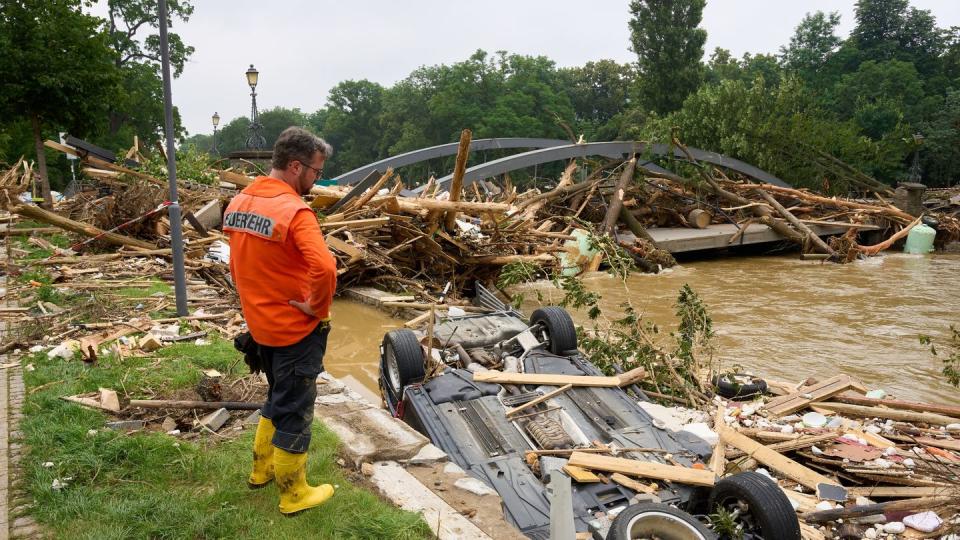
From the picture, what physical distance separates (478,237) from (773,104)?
18.3 meters

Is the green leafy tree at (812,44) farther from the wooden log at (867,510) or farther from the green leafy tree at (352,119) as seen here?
the wooden log at (867,510)

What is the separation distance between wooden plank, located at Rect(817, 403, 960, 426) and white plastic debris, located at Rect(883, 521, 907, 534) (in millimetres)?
2110

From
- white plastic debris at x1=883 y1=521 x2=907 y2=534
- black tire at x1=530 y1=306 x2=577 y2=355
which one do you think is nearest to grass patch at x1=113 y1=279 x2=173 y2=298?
black tire at x1=530 y1=306 x2=577 y2=355

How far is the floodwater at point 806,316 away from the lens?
874 centimetres

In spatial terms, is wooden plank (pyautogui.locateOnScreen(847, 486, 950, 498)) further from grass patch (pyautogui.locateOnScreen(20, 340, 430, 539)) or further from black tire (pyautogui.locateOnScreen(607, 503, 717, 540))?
grass patch (pyautogui.locateOnScreen(20, 340, 430, 539))

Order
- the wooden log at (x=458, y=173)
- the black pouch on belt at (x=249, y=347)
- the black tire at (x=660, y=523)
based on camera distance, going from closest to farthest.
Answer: the black tire at (x=660, y=523) < the black pouch on belt at (x=249, y=347) < the wooden log at (x=458, y=173)

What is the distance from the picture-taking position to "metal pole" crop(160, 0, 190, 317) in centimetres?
680

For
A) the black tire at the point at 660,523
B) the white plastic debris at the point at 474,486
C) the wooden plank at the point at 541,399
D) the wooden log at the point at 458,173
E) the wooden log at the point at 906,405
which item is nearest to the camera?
the black tire at the point at 660,523

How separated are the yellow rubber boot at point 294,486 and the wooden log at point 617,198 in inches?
589

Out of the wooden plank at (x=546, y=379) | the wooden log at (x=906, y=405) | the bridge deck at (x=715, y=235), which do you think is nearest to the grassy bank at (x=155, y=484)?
the wooden plank at (x=546, y=379)

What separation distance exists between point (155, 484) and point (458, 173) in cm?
775

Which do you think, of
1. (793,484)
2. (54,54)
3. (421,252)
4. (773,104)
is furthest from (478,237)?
(773,104)

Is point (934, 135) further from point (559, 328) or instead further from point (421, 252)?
point (559, 328)

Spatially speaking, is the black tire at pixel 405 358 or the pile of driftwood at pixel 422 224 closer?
the black tire at pixel 405 358
